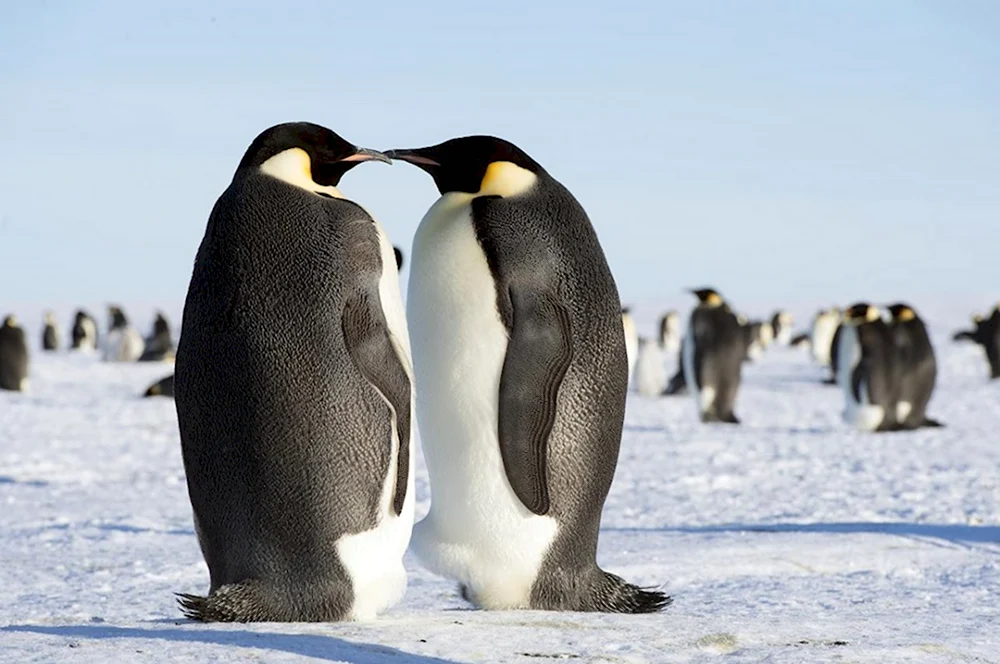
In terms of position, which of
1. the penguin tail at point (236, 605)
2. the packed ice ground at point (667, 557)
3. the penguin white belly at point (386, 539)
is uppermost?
the penguin white belly at point (386, 539)

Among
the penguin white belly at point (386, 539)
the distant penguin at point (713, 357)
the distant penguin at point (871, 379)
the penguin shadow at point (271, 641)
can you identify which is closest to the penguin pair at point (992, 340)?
the distant penguin at point (713, 357)

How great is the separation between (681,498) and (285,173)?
5.47 m

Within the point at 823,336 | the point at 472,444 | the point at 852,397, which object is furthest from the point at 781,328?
the point at 472,444

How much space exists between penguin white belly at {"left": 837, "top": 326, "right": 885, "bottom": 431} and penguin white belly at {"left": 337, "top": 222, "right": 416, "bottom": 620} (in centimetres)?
1229

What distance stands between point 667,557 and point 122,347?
92.6 feet

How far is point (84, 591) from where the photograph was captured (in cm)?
554

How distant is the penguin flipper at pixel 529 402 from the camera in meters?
4.25

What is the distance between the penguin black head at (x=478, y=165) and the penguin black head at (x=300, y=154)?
0.31 meters

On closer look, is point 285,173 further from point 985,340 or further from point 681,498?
point 985,340

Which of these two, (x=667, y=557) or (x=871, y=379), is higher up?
(x=871, y=379)

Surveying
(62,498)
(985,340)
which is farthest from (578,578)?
(985,340)

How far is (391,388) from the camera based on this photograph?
13.0ft

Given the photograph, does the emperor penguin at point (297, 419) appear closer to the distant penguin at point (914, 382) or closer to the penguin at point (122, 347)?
the distant penguin at point (914, 382)

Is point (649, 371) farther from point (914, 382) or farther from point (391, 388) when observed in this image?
point (391, 388)
